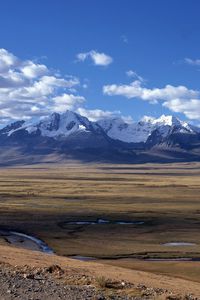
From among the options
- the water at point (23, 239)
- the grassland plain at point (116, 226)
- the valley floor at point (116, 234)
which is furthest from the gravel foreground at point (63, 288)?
the water at point (23, 239)

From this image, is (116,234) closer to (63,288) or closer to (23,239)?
(23,239)

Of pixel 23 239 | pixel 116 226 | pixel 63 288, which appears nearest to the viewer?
pixel 63 288

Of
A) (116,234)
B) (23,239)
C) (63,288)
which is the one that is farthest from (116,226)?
(63,288)

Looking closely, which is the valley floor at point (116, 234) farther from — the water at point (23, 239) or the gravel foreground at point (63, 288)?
the water at point (23, 239)

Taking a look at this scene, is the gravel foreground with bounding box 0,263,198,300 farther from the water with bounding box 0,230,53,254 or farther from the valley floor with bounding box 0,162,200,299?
the water with bounding box 0,230,53,254

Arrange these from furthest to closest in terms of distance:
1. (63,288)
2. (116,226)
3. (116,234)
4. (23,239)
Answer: (116,226)
(116,234)
(23,239)
(63,288)

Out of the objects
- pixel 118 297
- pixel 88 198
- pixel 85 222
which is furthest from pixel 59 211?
pixel 118 297

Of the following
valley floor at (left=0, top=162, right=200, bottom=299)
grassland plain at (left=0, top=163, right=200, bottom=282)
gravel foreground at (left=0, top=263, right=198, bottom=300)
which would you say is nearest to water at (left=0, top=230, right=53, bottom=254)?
valley floor at (left=0, top=162, right=200, bottom=299)

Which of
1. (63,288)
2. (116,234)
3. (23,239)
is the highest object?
(63,288)
